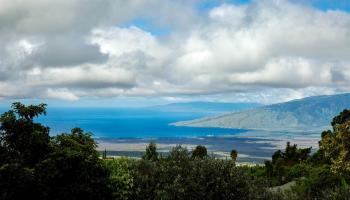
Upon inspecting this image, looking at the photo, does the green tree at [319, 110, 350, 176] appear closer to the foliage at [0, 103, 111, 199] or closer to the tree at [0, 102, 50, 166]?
the foliage at [0, 103, 111, 199]

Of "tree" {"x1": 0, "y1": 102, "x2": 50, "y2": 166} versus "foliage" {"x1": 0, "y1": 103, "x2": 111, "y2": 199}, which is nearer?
"foliage" {"x1": 0, "y1": 103, "x2": 111, "y2": 199}

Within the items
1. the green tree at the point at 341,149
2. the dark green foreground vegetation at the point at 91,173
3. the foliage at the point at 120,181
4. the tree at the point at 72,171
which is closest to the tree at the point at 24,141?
the dark green foreground vegetation at the point at 91,173

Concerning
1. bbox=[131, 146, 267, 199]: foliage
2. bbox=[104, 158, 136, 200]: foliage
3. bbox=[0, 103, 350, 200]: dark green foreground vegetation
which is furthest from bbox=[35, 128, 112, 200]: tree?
bbox=[131, 146, 267, 199]: foliage

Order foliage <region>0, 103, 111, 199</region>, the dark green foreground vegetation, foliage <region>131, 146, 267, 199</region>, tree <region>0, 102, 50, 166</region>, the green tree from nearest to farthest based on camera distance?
foliage <region>0, 103, 111, 199</region> < the dark green foreground vegetation < tree <region>0, 102, 50, 166</region> < foliage <region>131, 146, 267, 199</region> < the green tree

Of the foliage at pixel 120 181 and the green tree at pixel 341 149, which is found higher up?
the green tree at pixel 341 149

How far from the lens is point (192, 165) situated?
4300 cm

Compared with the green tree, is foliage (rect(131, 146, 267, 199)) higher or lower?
lower

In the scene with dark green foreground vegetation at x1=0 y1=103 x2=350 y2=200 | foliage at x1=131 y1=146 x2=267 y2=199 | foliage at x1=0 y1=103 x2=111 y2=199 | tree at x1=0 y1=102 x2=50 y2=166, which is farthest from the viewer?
foliage at x1=131 y1=146 x2=267 y2=199

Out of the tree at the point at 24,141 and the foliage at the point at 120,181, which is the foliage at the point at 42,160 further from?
the foliage at the point at 120,181

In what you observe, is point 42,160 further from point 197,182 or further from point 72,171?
point 197,182

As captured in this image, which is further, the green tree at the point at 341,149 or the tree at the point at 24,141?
the green tree at the point at 341,149

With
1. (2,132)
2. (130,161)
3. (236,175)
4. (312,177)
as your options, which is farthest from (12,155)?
(312,177)

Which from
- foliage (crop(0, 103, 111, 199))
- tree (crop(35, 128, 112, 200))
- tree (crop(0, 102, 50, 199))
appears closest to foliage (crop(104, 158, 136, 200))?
Answer: tree (crop(35, 128, 112, 200))

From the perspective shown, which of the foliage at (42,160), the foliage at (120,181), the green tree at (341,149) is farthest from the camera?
the green tree at (341,149)
